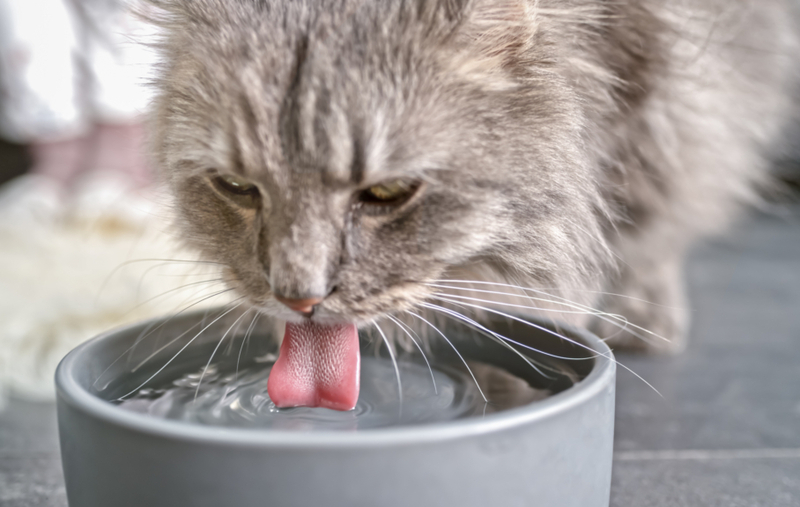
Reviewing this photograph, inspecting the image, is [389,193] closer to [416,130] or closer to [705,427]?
[416,130]

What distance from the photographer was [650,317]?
133 centimetres

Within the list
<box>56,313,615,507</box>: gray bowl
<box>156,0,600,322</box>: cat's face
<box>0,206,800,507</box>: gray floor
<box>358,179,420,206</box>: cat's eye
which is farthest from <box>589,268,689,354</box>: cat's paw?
<box>56,313,615,507</box>: gray bowl

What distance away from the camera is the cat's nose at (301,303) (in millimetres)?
650

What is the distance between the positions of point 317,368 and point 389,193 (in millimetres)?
199

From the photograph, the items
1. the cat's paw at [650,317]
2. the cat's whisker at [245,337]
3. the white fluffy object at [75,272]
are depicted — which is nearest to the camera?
the cat's whisker at [245,337]

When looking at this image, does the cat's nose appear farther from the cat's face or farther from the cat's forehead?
the cat's forehead

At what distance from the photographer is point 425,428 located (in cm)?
38

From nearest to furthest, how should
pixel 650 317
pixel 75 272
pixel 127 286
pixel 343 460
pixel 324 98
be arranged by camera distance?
1. pixel 343 460
2. pixel 324 98
3. pixel 650 317
4. pixel 127 286
5. pixel 75 272

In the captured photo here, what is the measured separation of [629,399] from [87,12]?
2.11 meters

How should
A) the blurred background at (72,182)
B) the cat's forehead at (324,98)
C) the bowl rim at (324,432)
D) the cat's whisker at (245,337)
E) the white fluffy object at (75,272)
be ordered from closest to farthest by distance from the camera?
the bowl rim at (324,432), the cat's forehead at (324,98), the cat's whisker at (245,337), the white fluffy object at (75,272), the blurred background at (72,182)

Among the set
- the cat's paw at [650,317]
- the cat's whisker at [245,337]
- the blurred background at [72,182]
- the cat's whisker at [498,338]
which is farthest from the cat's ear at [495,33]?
the blurred background at [72,182]

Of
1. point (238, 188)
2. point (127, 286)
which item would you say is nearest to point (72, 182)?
point (127, 286)

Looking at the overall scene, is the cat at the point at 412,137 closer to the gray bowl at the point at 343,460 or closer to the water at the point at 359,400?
the water at the point at 359,400

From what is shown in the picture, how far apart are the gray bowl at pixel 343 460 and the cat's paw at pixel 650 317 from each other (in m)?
0.82
